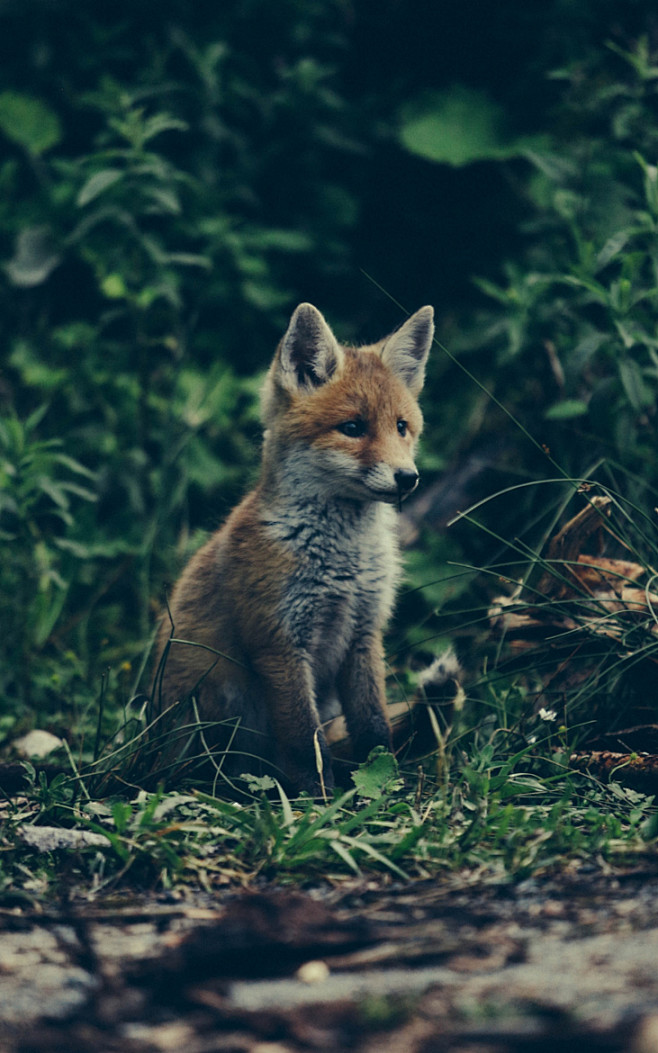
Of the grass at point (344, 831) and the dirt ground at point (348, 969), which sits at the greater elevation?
the dirt ground at point (348, 969)

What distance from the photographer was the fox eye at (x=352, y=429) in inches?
135

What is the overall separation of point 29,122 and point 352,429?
403cm

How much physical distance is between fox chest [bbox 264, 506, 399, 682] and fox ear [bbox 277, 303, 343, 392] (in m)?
0.52

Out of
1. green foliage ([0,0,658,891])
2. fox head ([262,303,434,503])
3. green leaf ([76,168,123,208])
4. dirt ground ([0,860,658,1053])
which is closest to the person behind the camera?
dirt ground ([0,860,658,1053])

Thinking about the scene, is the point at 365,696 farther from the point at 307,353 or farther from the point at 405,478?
the point at 307,353

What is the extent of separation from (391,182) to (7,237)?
2.56 metres

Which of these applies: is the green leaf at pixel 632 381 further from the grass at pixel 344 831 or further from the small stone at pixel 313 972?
the small stone at pixel 313 972

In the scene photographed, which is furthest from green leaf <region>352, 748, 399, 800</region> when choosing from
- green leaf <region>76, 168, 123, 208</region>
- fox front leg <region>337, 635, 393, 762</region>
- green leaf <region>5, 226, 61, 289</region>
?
green leaf <region>5, 226, 61, 289</region>

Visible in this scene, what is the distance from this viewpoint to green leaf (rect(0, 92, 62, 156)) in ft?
20.0

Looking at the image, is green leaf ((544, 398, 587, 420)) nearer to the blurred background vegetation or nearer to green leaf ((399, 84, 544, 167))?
the blurred background vegetation

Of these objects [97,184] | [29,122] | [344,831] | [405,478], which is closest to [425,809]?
[344,831]

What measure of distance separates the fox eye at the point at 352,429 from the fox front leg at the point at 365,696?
29.3 inches

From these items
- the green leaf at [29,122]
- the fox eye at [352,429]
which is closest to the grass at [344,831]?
the fox eye at [352,429]

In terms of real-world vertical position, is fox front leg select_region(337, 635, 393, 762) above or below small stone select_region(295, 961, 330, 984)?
below
